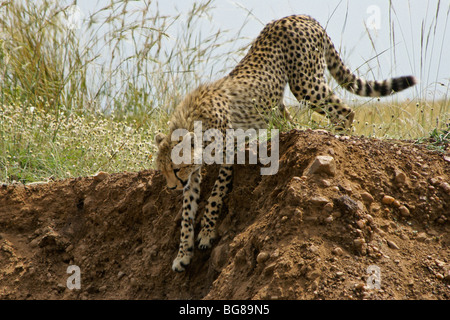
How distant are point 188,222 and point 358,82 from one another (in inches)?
88.6

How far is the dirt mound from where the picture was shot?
9.68ft

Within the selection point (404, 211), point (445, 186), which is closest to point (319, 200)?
point (404, 211)

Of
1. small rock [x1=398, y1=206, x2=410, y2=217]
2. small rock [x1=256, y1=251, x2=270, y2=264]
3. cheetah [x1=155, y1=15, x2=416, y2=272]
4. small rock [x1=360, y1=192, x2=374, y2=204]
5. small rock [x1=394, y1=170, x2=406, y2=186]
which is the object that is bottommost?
small rock [x1=256, y1=251, x2=270, y2=264]

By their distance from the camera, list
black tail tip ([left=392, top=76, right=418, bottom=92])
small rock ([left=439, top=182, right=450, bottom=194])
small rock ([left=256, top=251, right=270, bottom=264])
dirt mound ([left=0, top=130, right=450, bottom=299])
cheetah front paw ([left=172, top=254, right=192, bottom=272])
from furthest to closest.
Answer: black tail tip ([left=392, top=76, right=418, bottom=92]) → cheetah front paw ([left=172, top=254, right=192, bottom=272]) → small rock ([left=439, top=182, right=450, bottom=194]) → small rock ([left=256, top=251, right=270, bottom=264]) → dirt mound ([left=0, top=130, right=450, bottom=299])

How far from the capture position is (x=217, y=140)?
4043mm

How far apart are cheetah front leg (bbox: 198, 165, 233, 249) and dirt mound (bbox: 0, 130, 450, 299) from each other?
6cm

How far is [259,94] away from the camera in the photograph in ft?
15.3

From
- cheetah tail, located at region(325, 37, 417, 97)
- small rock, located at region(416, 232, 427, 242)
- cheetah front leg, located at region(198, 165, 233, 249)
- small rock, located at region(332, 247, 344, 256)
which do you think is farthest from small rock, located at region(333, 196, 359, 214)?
cheetah tail, located at region(325, 37, 417, 97)

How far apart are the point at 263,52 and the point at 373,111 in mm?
1573

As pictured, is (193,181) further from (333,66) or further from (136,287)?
(333,66)

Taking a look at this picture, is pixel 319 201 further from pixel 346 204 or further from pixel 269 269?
pixel 269 269

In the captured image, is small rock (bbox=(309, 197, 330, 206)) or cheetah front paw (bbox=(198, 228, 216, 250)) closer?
small rock (bbox=(309, 197, 330, 206))

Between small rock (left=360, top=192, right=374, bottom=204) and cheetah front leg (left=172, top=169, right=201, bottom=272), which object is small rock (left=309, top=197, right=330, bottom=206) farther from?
cheetah front leg (left=172, top=169, right=201, bottom=272)

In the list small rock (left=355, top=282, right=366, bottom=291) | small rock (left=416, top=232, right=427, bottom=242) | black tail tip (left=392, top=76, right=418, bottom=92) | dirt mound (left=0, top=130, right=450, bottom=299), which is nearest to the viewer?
small rock (left=355, top=282, right=366, bottom=291)
